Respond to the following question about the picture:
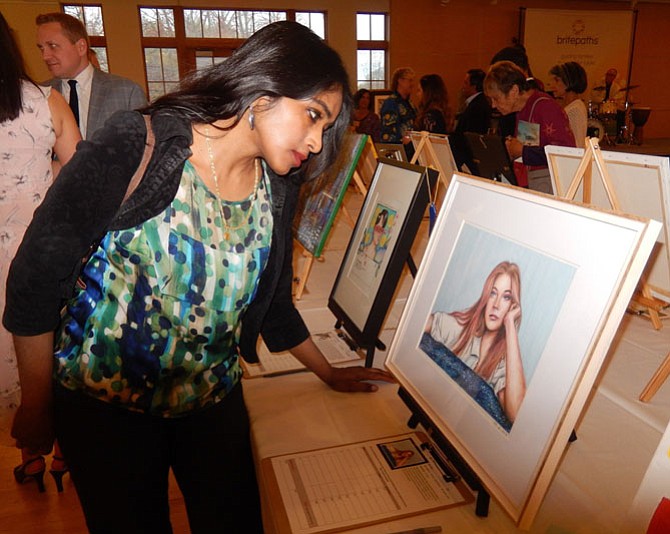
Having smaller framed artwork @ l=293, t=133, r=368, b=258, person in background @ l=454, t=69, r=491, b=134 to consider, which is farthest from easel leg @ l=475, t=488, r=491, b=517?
person in background @ l=454, t=69, r=491, b=134

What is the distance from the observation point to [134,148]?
2.49 feet

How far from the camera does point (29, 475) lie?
1.79 m

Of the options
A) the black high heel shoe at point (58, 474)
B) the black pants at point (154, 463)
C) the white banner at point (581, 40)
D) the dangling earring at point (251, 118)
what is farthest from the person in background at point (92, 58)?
the white banner at point (581, 40)

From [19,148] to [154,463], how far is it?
101cm

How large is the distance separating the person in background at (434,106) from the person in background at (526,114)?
151cm

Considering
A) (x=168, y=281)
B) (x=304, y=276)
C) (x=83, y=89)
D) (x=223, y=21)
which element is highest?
(x=223, y=21)

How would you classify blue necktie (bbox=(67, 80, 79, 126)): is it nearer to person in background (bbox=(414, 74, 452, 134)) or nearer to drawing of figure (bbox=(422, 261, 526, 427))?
drawing of figure (bbox=(422, 261, 526, 427))

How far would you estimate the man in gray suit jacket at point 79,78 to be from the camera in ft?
7.04

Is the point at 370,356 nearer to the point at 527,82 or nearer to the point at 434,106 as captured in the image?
the point at 527,82

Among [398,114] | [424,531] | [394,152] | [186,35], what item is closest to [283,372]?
[424,531]

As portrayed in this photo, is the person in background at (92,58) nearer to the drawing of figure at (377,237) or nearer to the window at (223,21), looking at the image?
the drawing of figure at (377,237)

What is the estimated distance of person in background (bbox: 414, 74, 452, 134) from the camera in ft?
A: 15.1

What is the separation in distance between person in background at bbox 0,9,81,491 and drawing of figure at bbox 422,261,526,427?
4.17ft

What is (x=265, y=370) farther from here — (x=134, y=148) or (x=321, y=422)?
(x=134, y=148)
